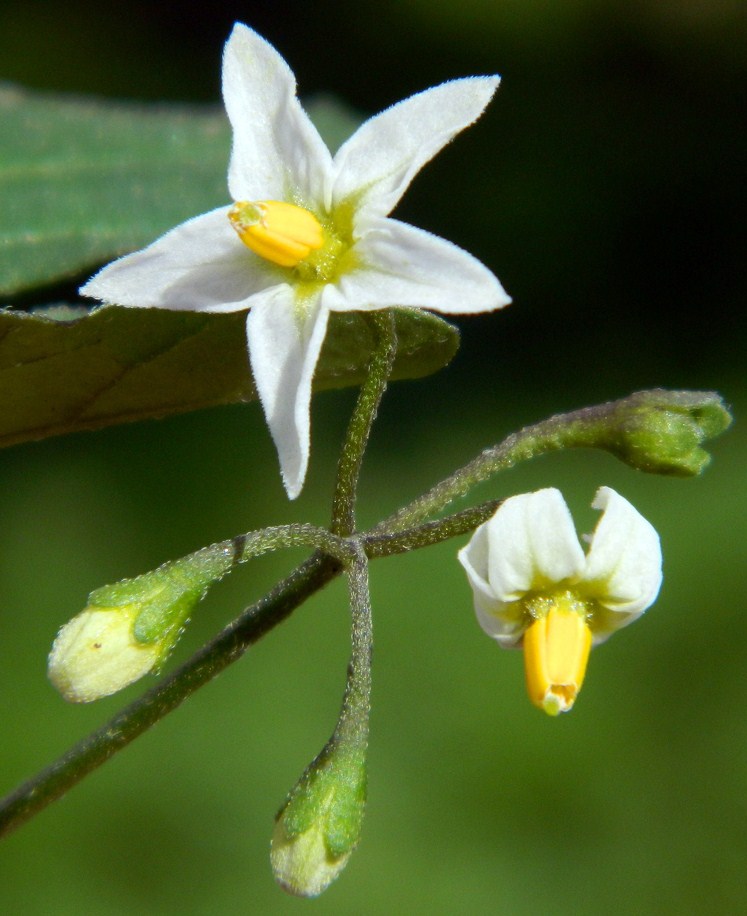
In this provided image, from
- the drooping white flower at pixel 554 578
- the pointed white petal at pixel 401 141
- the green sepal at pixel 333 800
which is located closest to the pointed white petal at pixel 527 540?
the drooping white flower at pixel 554 578

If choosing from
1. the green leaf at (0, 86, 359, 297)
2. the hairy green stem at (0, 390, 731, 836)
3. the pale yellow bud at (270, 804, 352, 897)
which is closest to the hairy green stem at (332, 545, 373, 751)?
the hairy green stem at (0, 390, 731, 836)

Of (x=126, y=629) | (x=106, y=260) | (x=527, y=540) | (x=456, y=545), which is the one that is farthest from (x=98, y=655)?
(x=456, y=545)

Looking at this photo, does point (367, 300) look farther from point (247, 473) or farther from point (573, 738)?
point (247, 473)

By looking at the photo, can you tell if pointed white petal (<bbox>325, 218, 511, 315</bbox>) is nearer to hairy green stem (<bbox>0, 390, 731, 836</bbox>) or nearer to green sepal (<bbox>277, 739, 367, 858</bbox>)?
hairy green stem (<bbox>0, 390, 731, 836</bbox>)

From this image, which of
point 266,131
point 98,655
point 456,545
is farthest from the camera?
point 456,545

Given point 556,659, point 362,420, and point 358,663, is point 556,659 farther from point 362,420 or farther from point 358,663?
point 362,420

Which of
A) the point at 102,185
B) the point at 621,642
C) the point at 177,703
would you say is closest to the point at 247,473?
the point at 621,642
